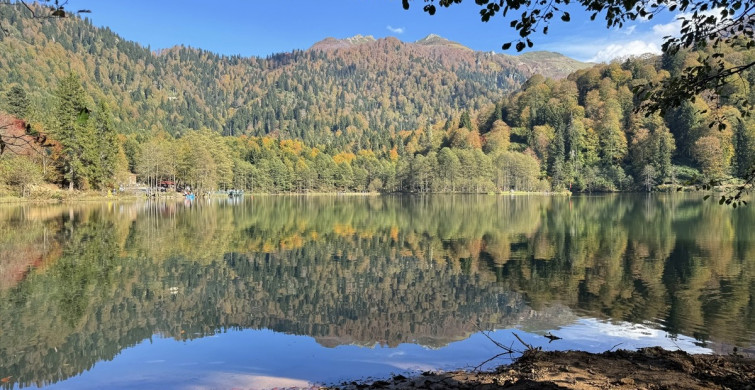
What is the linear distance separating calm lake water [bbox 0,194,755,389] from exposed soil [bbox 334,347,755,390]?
1.18 metres

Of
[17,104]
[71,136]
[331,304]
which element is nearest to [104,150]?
[71,136]

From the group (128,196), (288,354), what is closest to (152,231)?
(288,354)

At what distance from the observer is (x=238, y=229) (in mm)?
34000

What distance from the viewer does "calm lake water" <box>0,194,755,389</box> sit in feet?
30.4

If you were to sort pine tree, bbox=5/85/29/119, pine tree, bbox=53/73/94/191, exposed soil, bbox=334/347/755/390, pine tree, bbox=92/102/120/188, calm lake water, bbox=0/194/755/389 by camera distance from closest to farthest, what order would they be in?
exposed soil, bbox=334/347/755/390, calm lake water, bbox=0/194/755/389, pine tree, bbox=53/73/94/191, pine tree, bbox=92/102/120/188, pine tree, bbox=5/85/29/119

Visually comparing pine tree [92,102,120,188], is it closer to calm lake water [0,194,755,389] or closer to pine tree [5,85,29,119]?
pine tree [5,85,29,119]

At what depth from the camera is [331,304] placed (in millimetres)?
13883

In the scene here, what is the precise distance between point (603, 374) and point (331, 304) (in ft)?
27.3

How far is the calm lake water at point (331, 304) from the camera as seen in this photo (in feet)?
30.4

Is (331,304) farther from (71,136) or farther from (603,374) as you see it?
(71,136)

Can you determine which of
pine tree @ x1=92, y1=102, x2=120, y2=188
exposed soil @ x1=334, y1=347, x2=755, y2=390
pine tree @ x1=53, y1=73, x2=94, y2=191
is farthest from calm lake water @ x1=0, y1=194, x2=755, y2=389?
pine tree @ x1=92, y1=102, x2=120, y2=188

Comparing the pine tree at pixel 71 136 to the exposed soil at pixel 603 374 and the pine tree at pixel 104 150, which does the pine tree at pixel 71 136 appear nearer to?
the pine tree at pixel 104 150

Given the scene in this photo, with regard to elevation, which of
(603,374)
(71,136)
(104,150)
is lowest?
(603,374)

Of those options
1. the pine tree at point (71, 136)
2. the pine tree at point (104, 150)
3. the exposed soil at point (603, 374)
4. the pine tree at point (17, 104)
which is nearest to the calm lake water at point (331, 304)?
the exposed soil at point (603, 374)
